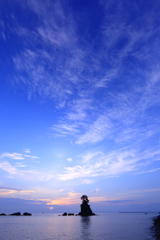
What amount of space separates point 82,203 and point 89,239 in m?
158

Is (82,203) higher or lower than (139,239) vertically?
higher

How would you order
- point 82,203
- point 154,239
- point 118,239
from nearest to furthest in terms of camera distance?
1. point 154,239
2. point 118,239
3. point 82,203

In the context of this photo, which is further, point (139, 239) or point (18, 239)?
point (18, 239)

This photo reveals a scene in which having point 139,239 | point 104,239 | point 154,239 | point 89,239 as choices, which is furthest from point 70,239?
point 154,239

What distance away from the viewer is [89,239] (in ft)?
155

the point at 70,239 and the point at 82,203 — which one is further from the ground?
the point at 82,203

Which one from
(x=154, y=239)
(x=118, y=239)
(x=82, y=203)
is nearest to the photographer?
(x=154, y=239)

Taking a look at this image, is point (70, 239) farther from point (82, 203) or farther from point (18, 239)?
point (82, 203)

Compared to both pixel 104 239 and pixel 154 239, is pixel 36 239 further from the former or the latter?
pixel 154 239

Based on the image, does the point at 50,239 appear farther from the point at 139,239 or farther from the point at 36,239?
the point at 139,239

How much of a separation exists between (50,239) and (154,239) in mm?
27163

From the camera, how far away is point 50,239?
48.8 m

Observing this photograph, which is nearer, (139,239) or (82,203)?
(139,239)

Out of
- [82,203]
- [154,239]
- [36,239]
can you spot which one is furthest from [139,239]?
[82,203]
